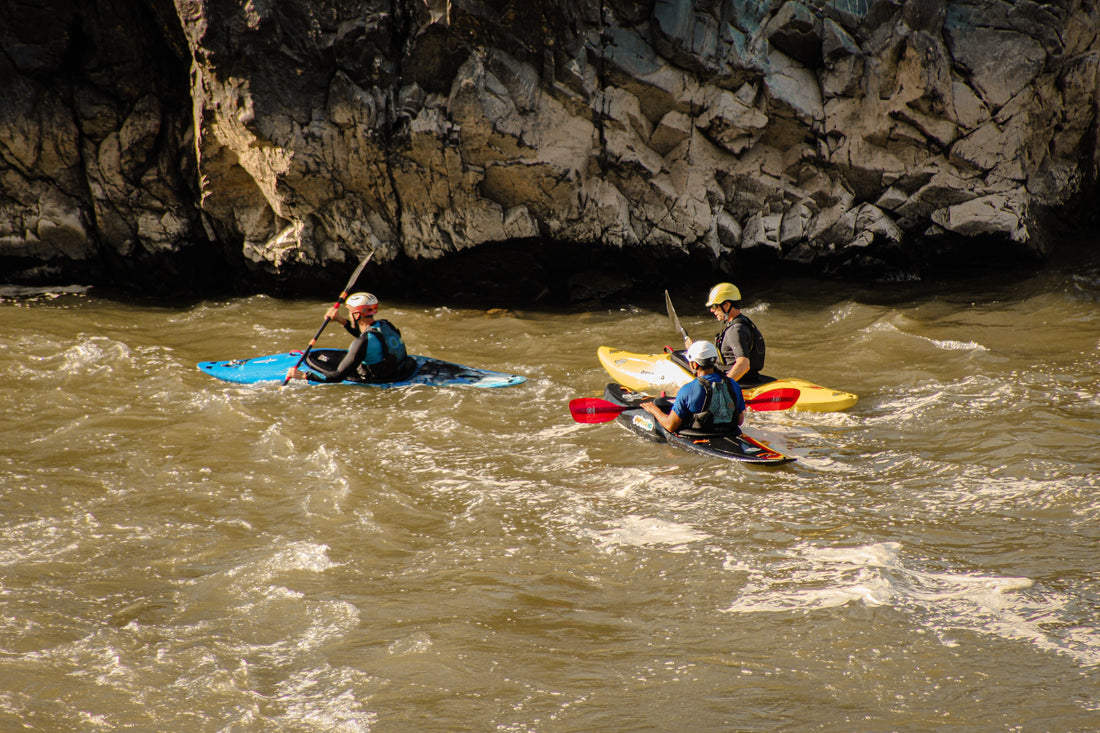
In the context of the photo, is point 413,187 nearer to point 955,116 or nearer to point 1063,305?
point 955,116

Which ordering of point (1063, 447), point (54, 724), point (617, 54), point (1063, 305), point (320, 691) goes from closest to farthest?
point (54, 724) → point (320, 691) → point (1063, 447) → point (1063, 305) → point (617, 54)

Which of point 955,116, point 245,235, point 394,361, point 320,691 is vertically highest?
point 955,116

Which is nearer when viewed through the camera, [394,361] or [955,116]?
[394,361]

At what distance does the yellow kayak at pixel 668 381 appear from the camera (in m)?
6.98

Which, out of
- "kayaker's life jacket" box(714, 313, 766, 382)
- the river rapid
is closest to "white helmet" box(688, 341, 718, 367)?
the river rapid

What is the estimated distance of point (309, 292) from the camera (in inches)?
460

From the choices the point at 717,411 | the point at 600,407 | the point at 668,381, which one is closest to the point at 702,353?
the point at 717,411

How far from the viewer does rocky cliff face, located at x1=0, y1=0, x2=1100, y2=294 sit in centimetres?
1009

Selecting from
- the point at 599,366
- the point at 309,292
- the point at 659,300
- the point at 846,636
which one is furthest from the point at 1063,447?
the point at 309,292

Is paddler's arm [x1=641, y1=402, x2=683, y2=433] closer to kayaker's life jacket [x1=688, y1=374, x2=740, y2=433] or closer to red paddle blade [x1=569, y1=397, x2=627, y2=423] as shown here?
kayaker's life jacket [x1=688, y1=374, x2=740, y2=433]

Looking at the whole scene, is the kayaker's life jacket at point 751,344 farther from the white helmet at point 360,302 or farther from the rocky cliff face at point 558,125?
the rocky cliff face at point 558,125

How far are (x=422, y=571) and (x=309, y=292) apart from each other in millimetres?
8114

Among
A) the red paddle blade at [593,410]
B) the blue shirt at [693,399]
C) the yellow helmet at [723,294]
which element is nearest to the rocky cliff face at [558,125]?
the yellow helmet at [723,294]

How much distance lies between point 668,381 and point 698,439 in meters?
1.81
